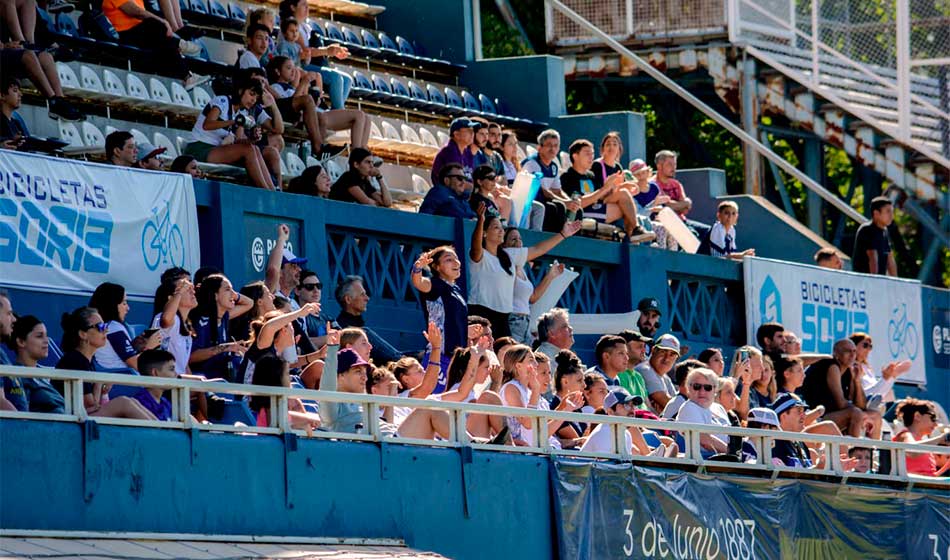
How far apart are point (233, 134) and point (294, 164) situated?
6.34 ft

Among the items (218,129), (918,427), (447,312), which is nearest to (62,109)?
(218,129)

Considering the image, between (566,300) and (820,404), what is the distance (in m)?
2.39

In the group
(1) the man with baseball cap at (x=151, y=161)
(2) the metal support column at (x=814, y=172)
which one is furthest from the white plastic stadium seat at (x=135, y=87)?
(2) the metal support column at (x=814, y=172)

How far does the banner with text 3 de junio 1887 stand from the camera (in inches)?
781

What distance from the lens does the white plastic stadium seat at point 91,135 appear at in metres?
16.1

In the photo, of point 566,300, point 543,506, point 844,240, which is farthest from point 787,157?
point 543,506

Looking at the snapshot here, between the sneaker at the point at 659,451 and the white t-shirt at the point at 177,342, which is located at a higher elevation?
the white t-shirt at the point at 177,342

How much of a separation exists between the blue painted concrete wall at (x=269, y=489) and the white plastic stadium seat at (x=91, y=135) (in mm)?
5597

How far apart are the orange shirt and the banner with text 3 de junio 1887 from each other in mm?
6404

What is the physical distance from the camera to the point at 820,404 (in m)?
16.9

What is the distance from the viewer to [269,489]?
10508 millimetres

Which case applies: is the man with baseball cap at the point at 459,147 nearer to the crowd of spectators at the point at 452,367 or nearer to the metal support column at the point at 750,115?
the crowd of spectators at the point at 452,367

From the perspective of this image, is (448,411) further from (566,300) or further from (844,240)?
(844,240)

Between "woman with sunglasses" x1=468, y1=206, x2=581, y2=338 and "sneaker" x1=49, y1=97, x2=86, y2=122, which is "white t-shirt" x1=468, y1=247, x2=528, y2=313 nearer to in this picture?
"woman with sunglasses" x1=468, y1=206, x2=581, y2=338
